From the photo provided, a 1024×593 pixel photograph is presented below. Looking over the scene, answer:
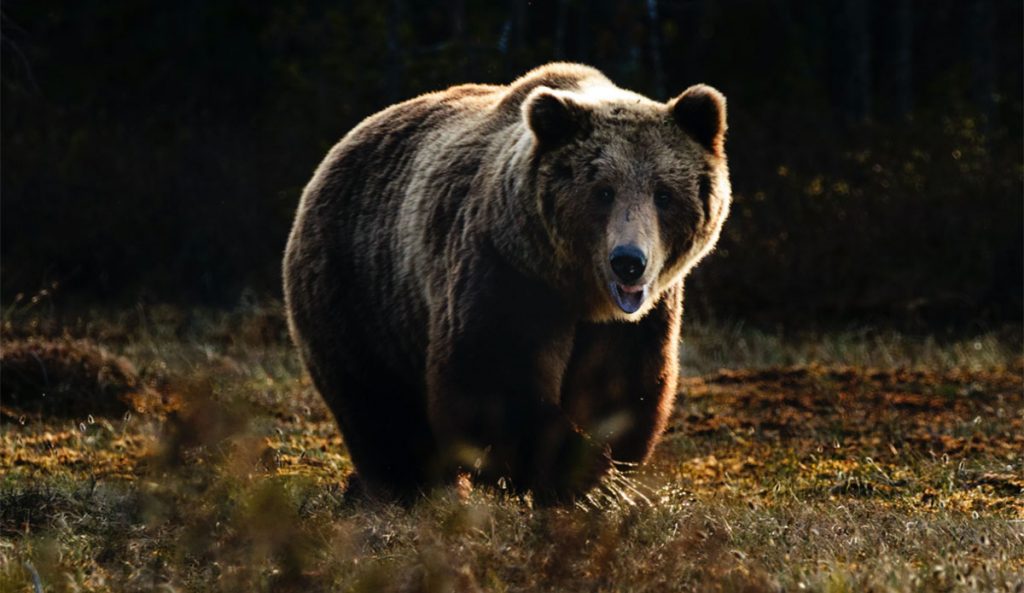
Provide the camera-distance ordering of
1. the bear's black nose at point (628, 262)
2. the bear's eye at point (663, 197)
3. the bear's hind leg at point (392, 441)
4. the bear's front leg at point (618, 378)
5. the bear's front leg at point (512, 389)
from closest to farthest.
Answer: the bear's black nose at point (628, 262) < the bear's eye at point (663, 197) < the bear's front leg at point (512, 389) < the bear's front leg at point (618, 378) < the bear's hind leg at point (392, 441)

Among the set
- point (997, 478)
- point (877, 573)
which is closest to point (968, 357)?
point (997, 478)

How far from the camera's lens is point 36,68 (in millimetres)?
18344

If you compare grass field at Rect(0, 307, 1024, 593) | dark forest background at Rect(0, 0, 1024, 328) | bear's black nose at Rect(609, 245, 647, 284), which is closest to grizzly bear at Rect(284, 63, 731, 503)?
bear's black nose at Rect(609, 245, 647, 284)

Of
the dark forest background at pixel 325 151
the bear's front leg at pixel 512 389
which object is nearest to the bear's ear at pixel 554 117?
the bear's front leg at pixel 512 389

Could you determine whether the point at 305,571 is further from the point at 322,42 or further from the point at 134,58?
the point at 134,58

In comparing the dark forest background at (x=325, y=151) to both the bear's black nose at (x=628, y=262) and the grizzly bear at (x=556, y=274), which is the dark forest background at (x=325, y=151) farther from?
the bear's black nose at (x=628, y=262)

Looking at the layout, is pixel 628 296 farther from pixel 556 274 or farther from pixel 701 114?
pixel 701 114

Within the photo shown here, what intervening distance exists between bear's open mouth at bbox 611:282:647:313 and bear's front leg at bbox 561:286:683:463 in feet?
1.32

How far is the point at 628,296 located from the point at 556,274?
0.34 m

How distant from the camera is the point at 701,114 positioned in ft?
18.1

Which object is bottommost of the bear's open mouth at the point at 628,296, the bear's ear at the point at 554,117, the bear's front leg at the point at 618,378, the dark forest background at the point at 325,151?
the dark forest background at the point at 325,151

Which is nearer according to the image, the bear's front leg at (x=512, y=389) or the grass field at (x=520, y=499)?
the grass field at (x=520, y=499)

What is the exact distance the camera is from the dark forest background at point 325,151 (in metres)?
13.2

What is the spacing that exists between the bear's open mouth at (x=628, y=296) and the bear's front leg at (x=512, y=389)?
336 millimetres
